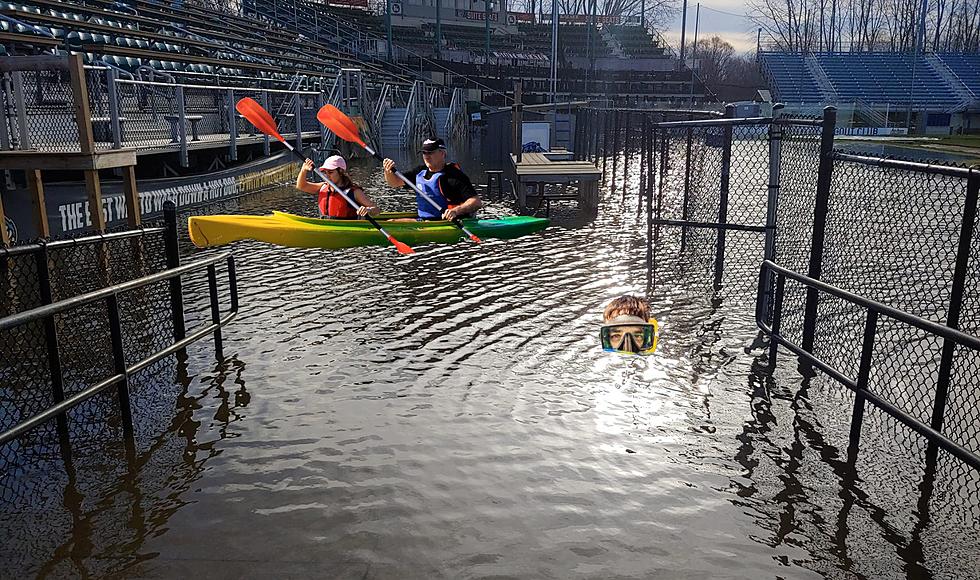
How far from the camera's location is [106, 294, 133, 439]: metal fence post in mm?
4758

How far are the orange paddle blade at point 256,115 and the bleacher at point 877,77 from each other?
4599 cm

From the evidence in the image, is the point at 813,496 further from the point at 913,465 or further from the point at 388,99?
the point at 388,99

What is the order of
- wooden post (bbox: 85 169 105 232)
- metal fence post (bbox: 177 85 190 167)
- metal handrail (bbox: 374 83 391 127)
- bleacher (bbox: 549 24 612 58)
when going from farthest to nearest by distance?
1. bleacher (bbox: 549 24 612 58)
2. metal handrail (bbox: 374 83 391 127)
3. metal fence post (bbox: 177 85 190 167)
4. wooden post (bbox: 85 169 105 232)

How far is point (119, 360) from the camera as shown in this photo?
4.93m

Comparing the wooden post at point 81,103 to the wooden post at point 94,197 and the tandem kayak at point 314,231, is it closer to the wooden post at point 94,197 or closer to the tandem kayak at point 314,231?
the wooden post at point 94,197

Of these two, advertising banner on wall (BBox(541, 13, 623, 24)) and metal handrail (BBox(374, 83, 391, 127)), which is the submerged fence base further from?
advertising banner on wall (BBox(541, 13, 623, 24))

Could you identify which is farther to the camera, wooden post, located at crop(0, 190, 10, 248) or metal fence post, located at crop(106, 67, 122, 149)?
metal fence post, located at crop(106, 67, 122, 149)

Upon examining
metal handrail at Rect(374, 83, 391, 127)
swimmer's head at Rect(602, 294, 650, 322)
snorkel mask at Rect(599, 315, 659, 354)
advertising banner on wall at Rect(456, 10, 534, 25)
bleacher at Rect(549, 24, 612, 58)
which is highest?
advertising banner on wall at Rect(456, 10, 534, 25)

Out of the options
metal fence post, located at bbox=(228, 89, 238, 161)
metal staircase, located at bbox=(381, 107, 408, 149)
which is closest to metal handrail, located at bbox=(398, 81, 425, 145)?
metal staircase, located at bbox=(381, 107, 408, 149)

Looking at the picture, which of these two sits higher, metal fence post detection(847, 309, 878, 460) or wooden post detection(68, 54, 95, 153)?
wooden post detection(68, 54, 95, 153)

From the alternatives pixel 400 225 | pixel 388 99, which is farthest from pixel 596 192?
pixel 388 99

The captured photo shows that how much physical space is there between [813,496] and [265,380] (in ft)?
14.6

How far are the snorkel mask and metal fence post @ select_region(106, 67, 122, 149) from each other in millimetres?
9308

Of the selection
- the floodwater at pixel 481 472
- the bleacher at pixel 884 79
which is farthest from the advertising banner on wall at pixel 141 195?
the bleacher at pixel 884 79
